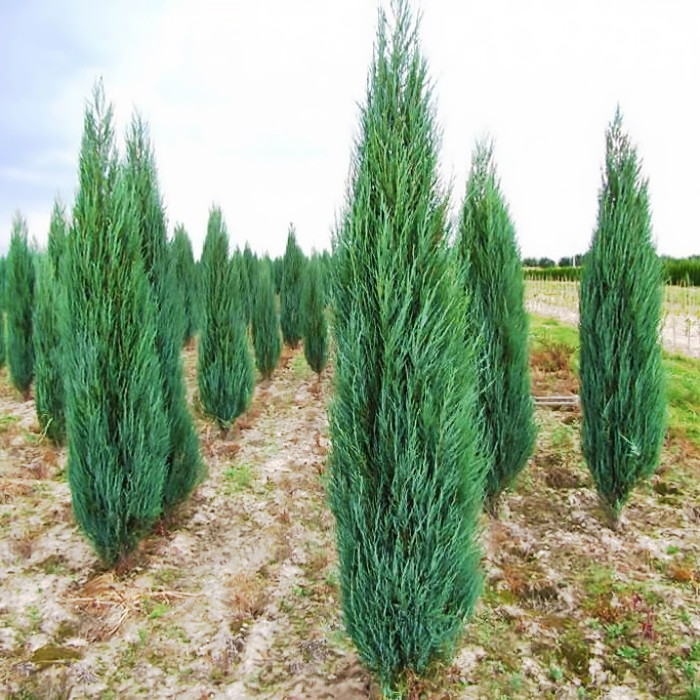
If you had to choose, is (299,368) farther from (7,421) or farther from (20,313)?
(7,421)

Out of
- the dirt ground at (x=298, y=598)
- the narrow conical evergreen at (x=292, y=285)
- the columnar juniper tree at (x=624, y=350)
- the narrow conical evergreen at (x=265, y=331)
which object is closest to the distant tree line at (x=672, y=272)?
the columnar juniper tree at (x=624, y=350)

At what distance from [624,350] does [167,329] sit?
17.0 ft

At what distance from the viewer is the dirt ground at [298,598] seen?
414cm

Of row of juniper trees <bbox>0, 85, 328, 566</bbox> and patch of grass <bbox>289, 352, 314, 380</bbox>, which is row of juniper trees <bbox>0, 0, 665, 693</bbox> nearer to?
row of juniper trees <bbox>0, 85, 328, 566</bbox>

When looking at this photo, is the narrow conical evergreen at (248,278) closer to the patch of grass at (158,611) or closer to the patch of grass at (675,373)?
the patch of grass at (675,373)

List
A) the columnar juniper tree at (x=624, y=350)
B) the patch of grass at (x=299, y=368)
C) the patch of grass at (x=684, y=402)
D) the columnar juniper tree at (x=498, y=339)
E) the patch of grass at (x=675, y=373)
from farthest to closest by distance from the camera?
the patch of grass at (x=299, y=368) < the patch of grass at (x=675, y=373) < the patch of grass at (x=684, y=402) < the columnar juniper tree at (x=498, y=339) < the columnar juniper tree at (x=624, y=350)

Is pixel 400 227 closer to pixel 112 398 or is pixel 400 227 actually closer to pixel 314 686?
pixel 314 686

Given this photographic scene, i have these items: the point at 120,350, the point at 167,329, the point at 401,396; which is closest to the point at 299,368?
the point at 167,329

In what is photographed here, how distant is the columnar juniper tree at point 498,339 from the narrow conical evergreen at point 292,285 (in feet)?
26.7

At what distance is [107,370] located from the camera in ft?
18.5

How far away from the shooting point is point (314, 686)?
13.3 ft

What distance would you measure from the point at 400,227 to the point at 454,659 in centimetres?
312

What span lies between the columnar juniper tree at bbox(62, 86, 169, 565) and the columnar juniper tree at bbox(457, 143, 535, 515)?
140 inches

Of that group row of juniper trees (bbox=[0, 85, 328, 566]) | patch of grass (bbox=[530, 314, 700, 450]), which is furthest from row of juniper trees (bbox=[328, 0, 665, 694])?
patch of grass (bbox=[530, 314, 700, 450])
